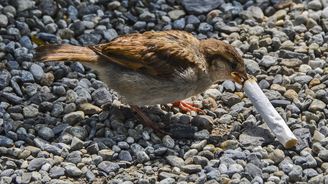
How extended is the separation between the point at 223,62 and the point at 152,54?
0.61 metres

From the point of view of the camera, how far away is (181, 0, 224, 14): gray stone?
9.16m

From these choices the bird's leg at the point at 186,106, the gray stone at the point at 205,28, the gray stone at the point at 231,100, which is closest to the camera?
the bird's leg at the point at 186,106

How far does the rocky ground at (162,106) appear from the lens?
7.14m

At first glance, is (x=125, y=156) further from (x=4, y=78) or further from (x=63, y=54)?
(x=4, y=78)

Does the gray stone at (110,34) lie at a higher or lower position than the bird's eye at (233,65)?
lower

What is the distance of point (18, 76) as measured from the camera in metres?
8.15

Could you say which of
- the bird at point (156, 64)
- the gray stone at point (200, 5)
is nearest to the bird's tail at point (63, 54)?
the bird at point (156, 64)

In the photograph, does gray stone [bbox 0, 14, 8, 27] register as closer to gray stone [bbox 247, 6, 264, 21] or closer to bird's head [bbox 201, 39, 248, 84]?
bird's head [bbox 201, 39, 248, 84]

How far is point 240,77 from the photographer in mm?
7840

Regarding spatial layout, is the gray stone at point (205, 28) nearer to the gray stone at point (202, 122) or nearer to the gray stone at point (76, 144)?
the gray stone at point (202, 122)

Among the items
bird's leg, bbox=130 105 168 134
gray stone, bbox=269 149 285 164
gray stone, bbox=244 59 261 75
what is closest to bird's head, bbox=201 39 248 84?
gray stone, bbox=244 59 261 75

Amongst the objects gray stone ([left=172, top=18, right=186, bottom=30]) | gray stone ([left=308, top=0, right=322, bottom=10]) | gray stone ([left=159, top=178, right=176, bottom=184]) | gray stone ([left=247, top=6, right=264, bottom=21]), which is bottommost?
gray stone ([left=159, top=178, right=176, bottom=184])

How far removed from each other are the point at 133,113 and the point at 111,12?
5.36 feet

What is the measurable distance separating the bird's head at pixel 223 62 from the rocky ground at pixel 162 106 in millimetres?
297
